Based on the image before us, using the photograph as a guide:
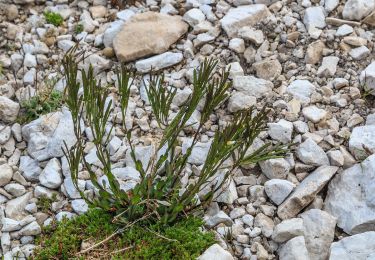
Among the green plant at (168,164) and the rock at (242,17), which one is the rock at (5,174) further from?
the rock at (242,17)

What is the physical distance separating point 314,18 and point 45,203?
259 cm

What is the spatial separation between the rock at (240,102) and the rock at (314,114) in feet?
1.27

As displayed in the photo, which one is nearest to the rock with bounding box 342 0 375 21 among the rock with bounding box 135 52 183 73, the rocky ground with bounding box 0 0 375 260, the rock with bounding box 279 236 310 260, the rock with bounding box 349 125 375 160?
the rocky ground with bounding box 0 0 375 260

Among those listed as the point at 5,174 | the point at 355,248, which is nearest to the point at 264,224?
the point at 355,248

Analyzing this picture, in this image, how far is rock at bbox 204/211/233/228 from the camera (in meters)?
3.79

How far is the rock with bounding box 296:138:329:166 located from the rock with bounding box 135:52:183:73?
1287 mm

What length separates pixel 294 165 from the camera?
13.2 ft

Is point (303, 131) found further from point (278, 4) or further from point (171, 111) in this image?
point (278, 4)

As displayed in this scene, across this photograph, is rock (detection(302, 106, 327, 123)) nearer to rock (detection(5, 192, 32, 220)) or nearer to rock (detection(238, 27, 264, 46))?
rock (detection(238, 27, 264, 46))

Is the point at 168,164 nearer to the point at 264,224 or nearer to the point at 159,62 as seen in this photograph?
the point at 264,224

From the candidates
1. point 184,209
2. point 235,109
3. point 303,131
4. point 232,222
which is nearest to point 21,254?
point 184,209

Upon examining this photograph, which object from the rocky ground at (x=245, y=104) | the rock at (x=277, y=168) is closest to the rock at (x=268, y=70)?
the rocky ground at (x=245, y=104)

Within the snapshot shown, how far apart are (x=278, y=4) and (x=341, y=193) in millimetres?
1871

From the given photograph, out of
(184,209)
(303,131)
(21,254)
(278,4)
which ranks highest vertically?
(278,4)
